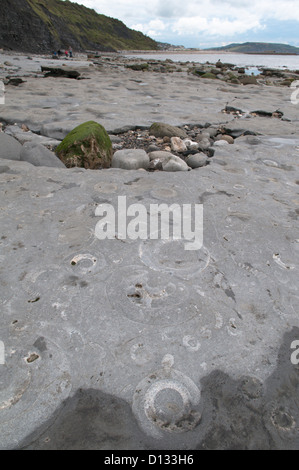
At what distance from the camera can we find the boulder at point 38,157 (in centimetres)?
225

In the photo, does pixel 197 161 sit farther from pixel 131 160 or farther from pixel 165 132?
pixel 165 132

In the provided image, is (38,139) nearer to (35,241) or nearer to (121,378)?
(35,241)

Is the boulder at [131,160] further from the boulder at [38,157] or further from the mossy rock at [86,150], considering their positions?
the boulder at [38,157]

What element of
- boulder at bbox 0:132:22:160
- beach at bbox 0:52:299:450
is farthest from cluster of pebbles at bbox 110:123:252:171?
boulder at bbox 0:132:22:160

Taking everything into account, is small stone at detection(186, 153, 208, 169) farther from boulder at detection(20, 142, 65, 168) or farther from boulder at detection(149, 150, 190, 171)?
boulder at detection(20, 142, 65, 168)

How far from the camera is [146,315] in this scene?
→ 104 cm

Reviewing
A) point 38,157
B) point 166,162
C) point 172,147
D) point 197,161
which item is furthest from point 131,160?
point 172,147

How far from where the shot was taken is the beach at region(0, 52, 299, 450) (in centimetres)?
75

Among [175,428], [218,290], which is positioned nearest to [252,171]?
[218,290]

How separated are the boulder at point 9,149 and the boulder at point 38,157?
0.05 m

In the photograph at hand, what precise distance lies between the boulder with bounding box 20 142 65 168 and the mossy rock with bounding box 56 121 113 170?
114 mm

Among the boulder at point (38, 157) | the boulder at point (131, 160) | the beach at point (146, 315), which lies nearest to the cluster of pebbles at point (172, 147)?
the boulder at point (131, 160)

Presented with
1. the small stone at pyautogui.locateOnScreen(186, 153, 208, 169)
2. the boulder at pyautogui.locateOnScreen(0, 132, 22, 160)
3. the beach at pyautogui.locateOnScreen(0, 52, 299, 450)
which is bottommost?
the beach at pyautogui.locateOnScreen(0, 52, 299, 450)

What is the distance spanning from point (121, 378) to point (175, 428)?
19 cm
